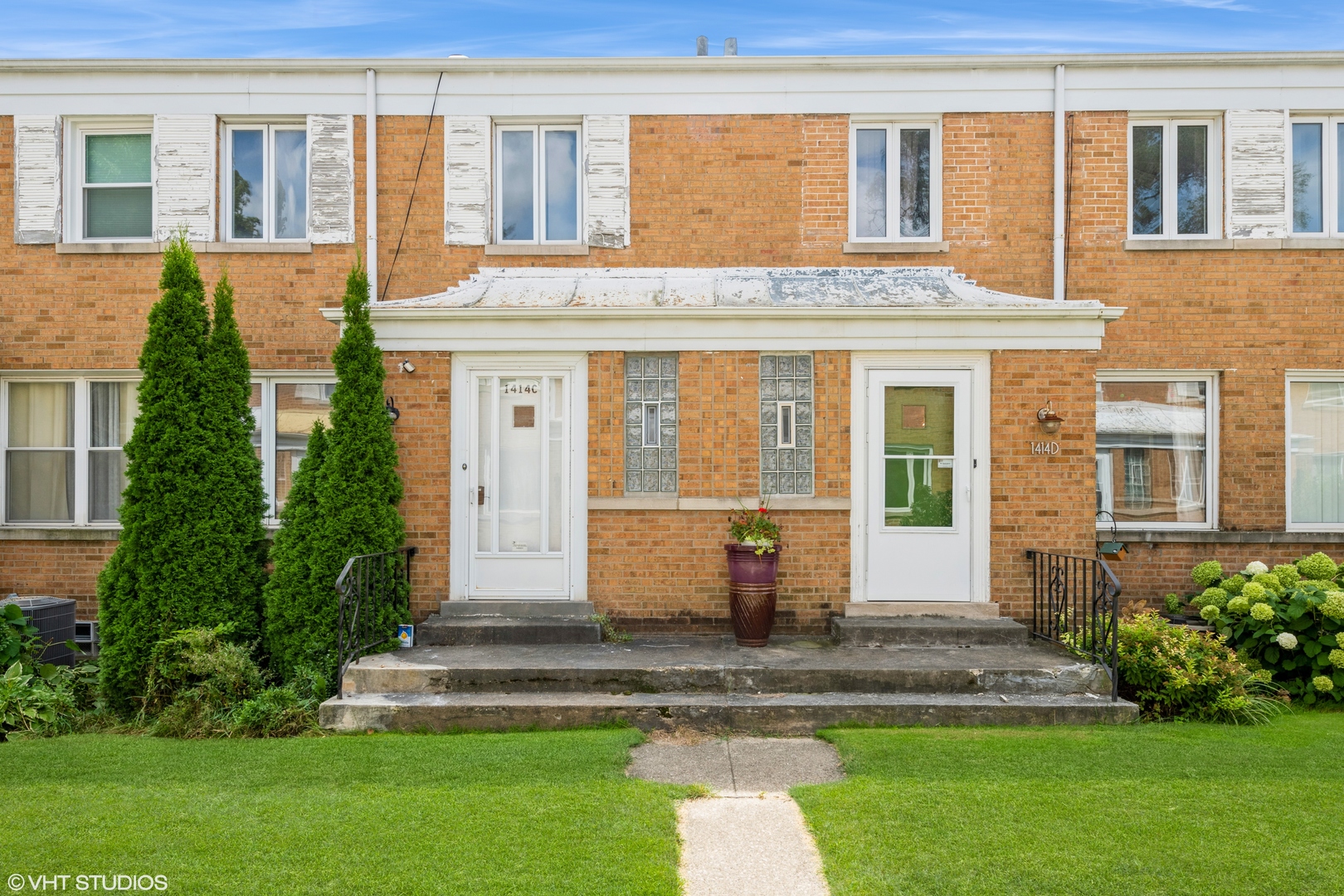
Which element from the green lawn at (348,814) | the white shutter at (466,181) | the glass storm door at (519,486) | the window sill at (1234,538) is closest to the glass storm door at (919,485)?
the window sill at (1234,538)

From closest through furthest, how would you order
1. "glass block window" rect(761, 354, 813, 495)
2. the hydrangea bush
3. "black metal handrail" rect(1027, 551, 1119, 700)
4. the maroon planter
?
"black metal handrail" rect(1027, 551, 1119, 700) → the hydrangea bush → the maroon planter → "glass block window" rect(761, 354, 813, 495)

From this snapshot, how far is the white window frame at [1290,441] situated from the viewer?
361 inches

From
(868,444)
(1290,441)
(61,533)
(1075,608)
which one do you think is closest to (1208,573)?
(1290,441)

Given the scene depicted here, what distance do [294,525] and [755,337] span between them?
162 inches

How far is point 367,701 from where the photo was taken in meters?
6.54

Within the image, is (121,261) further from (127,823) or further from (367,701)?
(127,823)

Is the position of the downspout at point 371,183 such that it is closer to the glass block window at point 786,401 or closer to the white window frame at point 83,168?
the white window frame at point 83,168

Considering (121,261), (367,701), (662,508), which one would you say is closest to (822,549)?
(662,508)

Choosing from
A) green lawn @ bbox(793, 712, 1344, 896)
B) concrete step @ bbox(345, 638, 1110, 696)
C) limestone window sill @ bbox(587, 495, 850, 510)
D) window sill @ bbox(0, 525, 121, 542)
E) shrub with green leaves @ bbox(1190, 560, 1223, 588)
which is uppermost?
limestone window sill @ bbox(587, 495, 850, 510)

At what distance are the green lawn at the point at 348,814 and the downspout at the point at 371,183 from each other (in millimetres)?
4806

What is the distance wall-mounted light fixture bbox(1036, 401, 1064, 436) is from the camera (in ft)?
25.6

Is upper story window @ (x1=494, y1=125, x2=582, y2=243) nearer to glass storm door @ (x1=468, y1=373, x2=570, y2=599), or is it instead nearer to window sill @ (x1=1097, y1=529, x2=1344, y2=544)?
glass storm door @ (x1=468, y1=373, x2=570, y2=599)

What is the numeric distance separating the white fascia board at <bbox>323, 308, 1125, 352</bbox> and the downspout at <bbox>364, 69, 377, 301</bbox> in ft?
4.57

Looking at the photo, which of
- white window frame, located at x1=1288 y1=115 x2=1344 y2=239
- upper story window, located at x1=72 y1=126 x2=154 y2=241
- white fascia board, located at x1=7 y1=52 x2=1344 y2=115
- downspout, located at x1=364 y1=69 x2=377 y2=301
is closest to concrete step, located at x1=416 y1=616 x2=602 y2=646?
downspout, located at x1=364 y1=69 x2=377 y2=301
